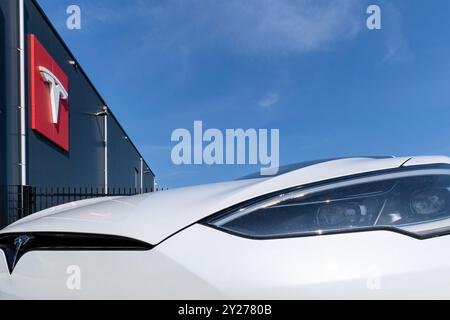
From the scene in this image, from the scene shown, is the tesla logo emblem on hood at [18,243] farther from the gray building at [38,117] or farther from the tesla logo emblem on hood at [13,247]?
the gray building at [38,117]

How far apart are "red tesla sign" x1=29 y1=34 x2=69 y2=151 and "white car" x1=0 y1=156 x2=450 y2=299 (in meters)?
9.08

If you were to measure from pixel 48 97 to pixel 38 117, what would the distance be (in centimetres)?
97

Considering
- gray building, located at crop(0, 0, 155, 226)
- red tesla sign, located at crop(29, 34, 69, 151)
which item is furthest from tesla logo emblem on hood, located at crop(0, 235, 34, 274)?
red tesla sign, located at crop(29, 34, 69, 151)

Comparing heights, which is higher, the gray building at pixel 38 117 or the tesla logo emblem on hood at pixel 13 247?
the gray building at pixel 38 117

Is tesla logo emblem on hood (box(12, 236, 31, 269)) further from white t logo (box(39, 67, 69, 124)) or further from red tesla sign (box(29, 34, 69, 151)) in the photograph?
white t logo (box(39, 67, 69, 124))

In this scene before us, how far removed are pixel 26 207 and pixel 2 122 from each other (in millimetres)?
2095

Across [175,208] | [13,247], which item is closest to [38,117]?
[13,247]

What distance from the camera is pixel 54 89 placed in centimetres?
991

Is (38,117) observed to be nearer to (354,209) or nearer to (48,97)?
(48,97)

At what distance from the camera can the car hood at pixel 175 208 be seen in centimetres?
104

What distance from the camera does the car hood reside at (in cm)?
104

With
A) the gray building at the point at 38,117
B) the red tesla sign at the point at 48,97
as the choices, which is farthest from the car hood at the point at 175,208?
the red tesla sign at the point at 48,97

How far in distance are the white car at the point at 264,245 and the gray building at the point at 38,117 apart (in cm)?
678
